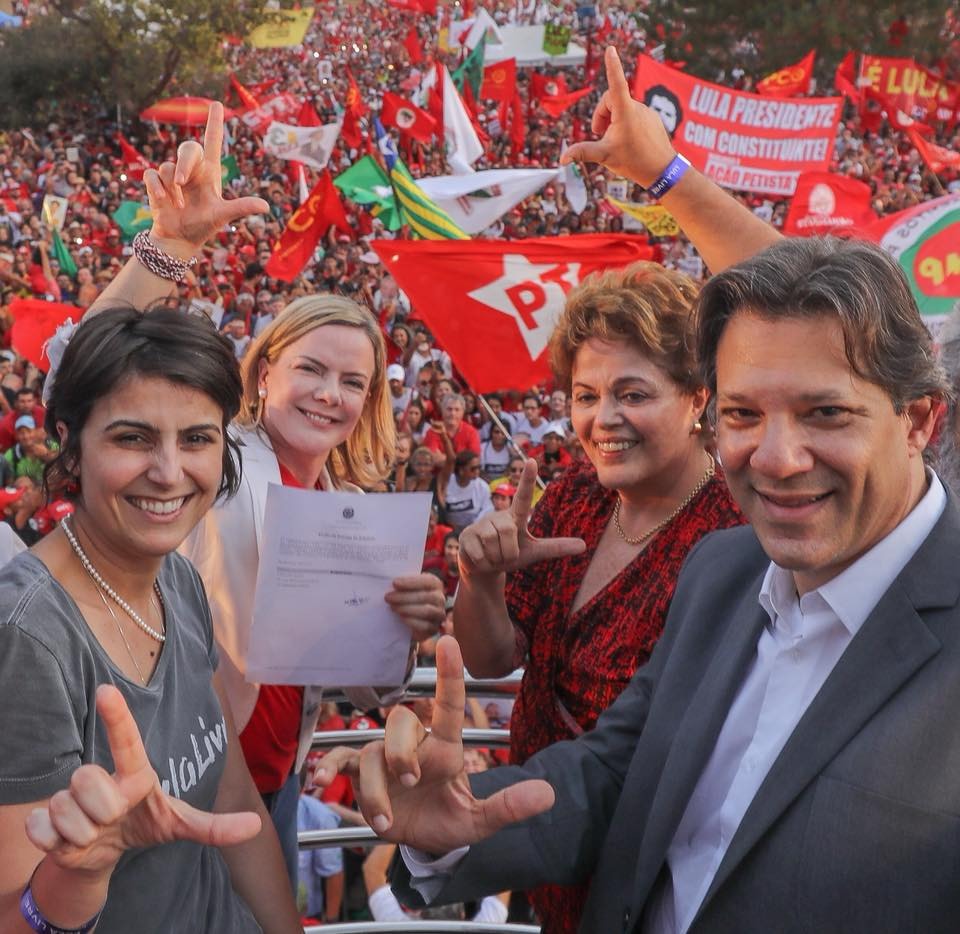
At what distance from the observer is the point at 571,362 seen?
265 centimetres

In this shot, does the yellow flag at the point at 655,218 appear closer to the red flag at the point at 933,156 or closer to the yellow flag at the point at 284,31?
the red flag at the point at 933,156

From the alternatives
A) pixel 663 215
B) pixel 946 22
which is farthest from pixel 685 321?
pixel 946 22

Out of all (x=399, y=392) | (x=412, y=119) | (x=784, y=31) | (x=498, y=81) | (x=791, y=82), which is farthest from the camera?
(x=784, y=31)

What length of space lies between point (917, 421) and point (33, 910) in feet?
4.52

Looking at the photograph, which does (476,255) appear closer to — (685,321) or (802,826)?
(685,321)

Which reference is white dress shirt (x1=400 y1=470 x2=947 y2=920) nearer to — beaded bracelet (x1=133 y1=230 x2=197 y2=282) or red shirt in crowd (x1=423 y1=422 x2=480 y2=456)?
beaded bracelet (x1=133 y1=230 x2=197 y2=282)

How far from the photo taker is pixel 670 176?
113 inches

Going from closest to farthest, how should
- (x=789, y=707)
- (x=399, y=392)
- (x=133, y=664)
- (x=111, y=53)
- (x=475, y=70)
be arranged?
1. (x=789, y=707)
2. (x=133, y=664)
3. (x=399, y=392)
4. (x=475, y=70)
5. (x=111, y=53)

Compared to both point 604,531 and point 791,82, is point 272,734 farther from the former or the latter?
point 791,82

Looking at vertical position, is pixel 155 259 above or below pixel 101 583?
above

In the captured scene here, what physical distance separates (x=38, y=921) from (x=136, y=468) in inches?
29.1

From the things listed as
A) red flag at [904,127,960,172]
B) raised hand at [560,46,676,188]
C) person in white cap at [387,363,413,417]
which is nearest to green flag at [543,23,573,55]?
red flag at [904,127,960,172]

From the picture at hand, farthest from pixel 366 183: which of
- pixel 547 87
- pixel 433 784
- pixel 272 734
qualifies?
pixel 547 87

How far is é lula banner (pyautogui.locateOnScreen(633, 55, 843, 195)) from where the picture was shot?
11.2m
